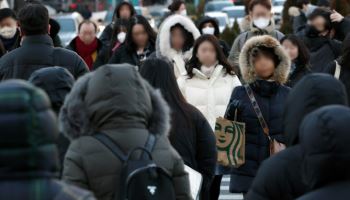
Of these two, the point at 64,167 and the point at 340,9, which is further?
the point at 340,9

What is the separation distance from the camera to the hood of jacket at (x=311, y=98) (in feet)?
19.7

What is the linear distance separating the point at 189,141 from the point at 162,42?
14.4ft

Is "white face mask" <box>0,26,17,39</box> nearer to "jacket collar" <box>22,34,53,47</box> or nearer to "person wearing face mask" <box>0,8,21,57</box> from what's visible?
"person wearing face mask" <box>0,8,21,57</box>

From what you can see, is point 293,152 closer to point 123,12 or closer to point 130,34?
point 130,34

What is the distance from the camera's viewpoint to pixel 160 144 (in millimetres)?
5996

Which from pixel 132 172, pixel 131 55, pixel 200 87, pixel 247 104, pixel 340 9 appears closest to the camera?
pixel 132 172

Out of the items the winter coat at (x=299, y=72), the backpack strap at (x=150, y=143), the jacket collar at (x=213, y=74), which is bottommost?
the winter coat at (x=299, y=72)

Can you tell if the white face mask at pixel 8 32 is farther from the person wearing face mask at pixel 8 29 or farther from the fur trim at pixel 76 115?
the fur trim at pixel 76 115

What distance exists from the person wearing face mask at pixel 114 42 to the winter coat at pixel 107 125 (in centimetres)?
812

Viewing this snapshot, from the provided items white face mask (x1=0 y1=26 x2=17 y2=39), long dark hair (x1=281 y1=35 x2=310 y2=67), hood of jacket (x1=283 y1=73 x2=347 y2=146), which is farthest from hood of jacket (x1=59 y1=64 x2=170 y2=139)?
white face mask (x1=0 y1=26 x2=17 y2=39)

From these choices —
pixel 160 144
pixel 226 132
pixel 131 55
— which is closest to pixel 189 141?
pixel 226 132

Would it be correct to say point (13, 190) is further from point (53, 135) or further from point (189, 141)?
point (189, 141)

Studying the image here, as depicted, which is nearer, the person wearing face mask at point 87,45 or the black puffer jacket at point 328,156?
the black puffer jacket at point 328,156

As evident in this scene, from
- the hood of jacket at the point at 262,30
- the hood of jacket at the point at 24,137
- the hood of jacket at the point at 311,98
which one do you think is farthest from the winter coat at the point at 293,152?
the hood of jacket at the point at 262,30
